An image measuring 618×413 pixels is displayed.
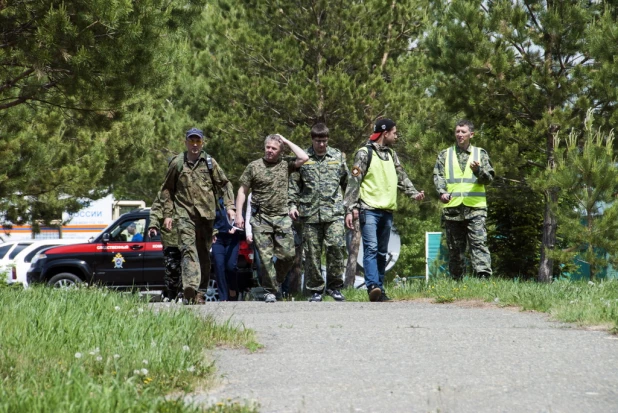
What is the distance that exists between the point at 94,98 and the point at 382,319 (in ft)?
16.5

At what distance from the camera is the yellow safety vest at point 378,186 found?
10.7 meters

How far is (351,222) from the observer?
1078 cm

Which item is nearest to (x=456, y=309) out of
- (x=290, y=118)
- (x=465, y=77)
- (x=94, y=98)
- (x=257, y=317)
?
(x=257, y=317)

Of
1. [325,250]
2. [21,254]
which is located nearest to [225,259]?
[325,250]

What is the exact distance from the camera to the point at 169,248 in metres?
10.7

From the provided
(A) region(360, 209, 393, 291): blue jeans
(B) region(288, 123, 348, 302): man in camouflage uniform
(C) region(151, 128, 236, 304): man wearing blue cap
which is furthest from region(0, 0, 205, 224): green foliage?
(A) region(360, 209, 393, 291): blue jeans

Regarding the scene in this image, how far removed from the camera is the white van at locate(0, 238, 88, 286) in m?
23.7

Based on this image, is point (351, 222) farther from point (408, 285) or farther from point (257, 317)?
point (257, 317)

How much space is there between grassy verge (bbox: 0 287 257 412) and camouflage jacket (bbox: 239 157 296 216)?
3.71 metres

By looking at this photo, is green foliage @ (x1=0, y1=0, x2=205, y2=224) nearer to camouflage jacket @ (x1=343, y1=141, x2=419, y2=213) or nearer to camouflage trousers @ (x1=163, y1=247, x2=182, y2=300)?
camouflage trousers @ (x1=163, y1=247, x2=182, y2=300)

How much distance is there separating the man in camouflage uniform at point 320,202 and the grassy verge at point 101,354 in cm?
377

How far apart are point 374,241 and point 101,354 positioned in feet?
18.7

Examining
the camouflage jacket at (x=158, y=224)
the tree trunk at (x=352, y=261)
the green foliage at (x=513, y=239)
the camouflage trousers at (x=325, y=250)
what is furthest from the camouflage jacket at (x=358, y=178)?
the tree trunk at (x=352, y=261)

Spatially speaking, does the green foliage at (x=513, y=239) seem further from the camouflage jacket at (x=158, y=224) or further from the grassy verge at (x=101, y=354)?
the grassy verge at (x=101, y=354)
